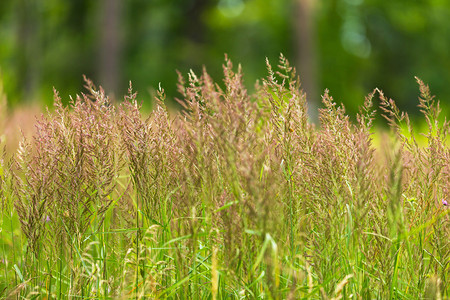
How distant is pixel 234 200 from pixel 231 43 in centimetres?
2347

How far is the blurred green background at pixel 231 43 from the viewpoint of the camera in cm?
2219

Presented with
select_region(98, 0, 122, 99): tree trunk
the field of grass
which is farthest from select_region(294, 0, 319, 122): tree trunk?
the field of grass

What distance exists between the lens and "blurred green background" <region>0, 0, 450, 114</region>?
22188 mm

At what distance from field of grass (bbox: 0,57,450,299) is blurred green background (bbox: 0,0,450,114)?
17.4 m

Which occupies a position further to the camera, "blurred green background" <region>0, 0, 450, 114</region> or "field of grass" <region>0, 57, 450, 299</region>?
"blurred green background" <region>0, 0, 450, 114</region>

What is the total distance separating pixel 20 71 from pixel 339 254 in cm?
2004

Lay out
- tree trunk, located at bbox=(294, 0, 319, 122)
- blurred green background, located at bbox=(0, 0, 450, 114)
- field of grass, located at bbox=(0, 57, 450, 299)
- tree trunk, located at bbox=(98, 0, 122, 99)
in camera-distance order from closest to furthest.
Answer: field of grass, located at bbox=(0, 57, 450, 299) < tree trunk, located at bbox=(294, 0, 319, 122) < tree trunk, located at bbox=(98, 0, 122, 99) < blurred green background, located at bbox=(0, 0, 450, 114)

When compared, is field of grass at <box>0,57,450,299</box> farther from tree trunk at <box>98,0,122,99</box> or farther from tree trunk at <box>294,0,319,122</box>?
tree trunk at <box>98,0,122,99</box>

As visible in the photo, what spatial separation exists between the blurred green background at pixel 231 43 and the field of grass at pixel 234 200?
17351mm

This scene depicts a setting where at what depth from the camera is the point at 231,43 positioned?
25141mm

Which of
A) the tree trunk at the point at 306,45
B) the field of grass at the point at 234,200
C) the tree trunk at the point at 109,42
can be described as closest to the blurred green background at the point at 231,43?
the tree trunk at the point at 109,42

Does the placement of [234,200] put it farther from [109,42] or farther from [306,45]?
[109,42]

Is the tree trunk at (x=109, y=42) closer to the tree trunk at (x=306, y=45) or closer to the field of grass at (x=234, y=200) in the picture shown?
the tree trunk at (x=306, y=45)

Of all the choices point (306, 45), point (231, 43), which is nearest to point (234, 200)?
point (306, 45)
